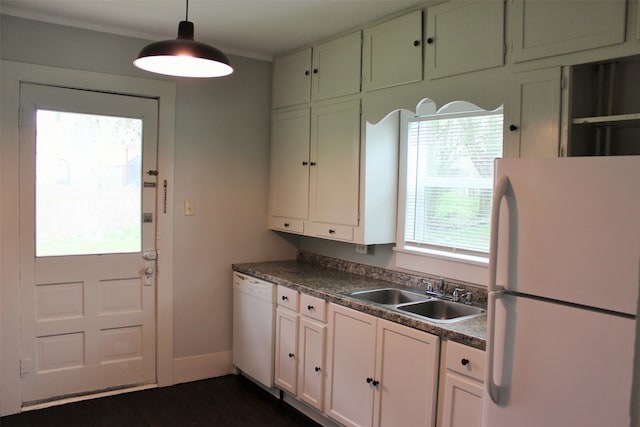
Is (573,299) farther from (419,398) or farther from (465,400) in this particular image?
(419,398)

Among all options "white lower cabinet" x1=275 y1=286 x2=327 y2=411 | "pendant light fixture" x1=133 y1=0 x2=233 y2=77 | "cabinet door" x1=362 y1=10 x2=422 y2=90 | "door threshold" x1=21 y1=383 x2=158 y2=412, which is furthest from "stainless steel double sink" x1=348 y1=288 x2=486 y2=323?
"door threshold" x1=21 y1=383 x2=158 y2=412

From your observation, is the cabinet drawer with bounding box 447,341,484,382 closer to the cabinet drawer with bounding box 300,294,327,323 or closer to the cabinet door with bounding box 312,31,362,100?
the cabinet drawer with bounding box 300,294,327,323

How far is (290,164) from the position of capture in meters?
3.84

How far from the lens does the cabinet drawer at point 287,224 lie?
12.3 feet

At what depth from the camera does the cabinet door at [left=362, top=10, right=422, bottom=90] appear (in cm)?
280

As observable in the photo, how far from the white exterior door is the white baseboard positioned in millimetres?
182

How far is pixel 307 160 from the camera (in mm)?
3650

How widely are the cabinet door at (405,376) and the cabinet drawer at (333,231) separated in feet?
2.75

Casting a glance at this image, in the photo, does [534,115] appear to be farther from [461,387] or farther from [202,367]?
[202,367]

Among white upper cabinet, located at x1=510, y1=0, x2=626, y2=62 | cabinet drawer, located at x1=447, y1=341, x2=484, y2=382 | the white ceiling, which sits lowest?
cabinet drawer, located at x1=447, y1=341, x2=484, y2=382

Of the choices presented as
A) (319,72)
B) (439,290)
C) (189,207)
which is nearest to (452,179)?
(439,290)

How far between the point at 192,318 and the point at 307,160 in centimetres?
142

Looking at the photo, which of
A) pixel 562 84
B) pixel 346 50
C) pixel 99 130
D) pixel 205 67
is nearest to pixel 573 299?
pixel 562 84

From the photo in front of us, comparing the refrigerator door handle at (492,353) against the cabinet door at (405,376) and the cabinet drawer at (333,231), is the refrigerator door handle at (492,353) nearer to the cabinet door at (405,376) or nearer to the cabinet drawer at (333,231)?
the cabinet door at (405,376)
